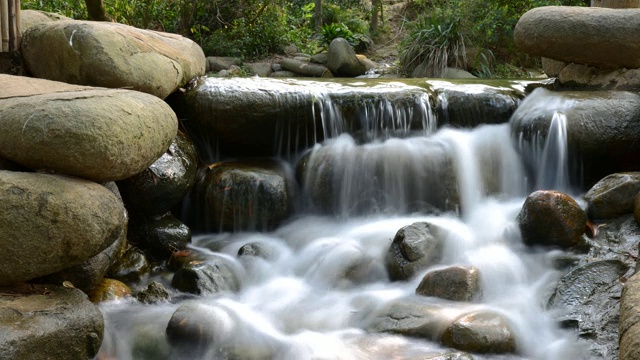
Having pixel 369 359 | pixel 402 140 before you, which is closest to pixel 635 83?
pixel 402 140

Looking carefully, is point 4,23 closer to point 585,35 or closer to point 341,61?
point 585,35

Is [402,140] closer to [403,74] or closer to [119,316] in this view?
[119,316]

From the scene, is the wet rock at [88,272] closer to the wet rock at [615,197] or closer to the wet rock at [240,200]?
the wet rock at [240,200]

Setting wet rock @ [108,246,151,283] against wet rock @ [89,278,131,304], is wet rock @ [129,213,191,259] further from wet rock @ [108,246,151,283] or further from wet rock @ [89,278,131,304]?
wet rock @ [89,278,131,304]

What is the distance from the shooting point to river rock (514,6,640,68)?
712 cm

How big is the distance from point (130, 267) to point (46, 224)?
1541 millimetres

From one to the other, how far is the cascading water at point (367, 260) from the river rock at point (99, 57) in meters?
1.53

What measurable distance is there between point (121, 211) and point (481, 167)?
3.67 metres

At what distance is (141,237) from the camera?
19.5 feet

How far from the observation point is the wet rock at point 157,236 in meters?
5.90

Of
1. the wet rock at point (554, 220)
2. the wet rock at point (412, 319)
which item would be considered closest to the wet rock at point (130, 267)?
the wet rock at point (412, 319)

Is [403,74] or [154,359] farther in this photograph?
[403,74]

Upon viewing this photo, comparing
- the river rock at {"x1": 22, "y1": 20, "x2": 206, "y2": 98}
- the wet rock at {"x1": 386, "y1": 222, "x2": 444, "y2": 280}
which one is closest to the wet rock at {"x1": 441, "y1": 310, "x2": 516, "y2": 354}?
the wet rock at {"x1": 386, "y1": 222, "x2": 444, "y2": 280}

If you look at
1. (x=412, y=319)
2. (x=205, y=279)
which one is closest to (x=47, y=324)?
(x=205, y=279)
